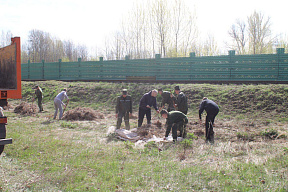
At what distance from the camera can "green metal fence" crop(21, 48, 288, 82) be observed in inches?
681

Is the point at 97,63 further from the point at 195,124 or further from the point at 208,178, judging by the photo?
the point at 208,178

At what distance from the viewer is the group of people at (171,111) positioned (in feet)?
26.0

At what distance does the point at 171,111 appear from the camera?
8.54 meters

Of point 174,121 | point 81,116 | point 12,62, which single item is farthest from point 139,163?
point 81,116

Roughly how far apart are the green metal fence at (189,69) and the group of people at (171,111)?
351 inches

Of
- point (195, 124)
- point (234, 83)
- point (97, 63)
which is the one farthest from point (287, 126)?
point (97, 63)

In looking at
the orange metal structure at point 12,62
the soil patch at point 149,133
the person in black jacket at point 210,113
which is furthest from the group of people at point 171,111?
the orange metal structure at point 12,62

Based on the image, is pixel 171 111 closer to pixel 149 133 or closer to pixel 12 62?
pixel 149 133

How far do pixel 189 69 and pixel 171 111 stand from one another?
11416 mm

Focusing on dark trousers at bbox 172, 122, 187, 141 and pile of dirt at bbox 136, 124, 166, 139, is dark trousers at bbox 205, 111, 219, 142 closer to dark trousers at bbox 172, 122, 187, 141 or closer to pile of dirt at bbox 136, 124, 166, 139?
dark trousers at bbox 172, 122, 187, 141

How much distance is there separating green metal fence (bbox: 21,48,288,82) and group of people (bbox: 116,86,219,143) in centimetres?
893

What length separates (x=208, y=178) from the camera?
4.74 meters

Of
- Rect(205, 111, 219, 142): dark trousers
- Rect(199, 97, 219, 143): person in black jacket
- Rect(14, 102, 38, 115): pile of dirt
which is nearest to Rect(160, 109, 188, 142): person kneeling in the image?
Rect(199, 97, 219, 143): person in black jacket

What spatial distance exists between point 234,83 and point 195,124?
7683mm
